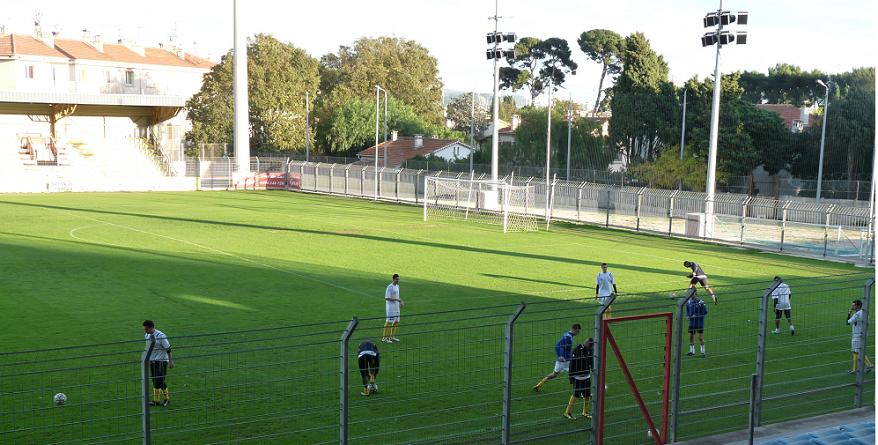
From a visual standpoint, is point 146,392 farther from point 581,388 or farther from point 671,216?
point 671,216

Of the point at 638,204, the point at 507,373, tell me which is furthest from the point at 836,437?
the point at 638,204

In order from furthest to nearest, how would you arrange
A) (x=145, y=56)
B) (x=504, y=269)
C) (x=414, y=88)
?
(x=414, y=88) < (x=145, y=56) < (x=504, y=269)

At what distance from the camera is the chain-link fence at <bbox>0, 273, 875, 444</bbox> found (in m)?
11.5

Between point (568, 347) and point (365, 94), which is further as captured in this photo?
point (365, 94)

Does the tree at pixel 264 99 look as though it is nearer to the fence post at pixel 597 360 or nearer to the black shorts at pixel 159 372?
the black shorts at pixel 159 372

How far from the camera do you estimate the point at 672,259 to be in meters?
32.5

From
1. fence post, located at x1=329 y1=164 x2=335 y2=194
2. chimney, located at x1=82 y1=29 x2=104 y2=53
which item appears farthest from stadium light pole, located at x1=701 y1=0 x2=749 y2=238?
chimney, located at x1=82 y1=29 x2=104 y2=53

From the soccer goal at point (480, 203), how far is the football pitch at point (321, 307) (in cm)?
215

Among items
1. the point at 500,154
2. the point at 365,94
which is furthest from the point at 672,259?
the point at 365,94

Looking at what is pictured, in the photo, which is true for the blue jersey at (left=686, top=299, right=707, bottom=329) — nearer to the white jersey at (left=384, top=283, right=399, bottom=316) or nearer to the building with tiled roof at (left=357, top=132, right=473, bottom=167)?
the white jersey at (left=384, top=283, right=399, bottom=316)

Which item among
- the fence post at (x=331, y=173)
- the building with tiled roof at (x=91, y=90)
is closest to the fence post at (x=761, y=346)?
the fence post at (x=331, y=173)

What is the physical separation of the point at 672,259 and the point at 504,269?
299 inches

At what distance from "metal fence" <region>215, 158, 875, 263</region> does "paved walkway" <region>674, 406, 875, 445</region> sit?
2110cm

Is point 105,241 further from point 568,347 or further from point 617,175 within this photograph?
point 617,175
